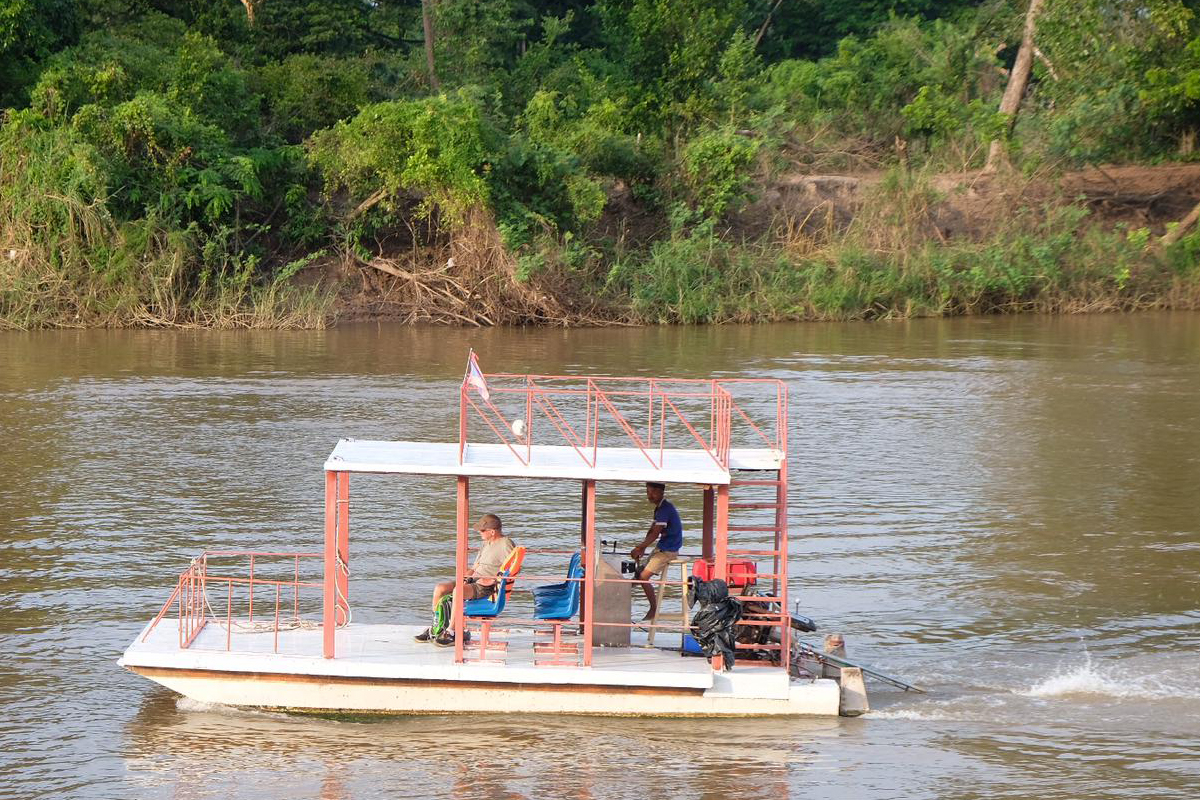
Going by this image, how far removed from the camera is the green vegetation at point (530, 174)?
114 ft

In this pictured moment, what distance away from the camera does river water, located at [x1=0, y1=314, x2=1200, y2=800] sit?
10.3 metres

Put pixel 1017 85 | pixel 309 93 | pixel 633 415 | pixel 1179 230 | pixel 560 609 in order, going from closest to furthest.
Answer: pixel 560 609 < pixel 633 415 < pixel 1179 230 < pixel 309 93 < pixel 1017 85

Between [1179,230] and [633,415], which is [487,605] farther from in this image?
[1179,230]

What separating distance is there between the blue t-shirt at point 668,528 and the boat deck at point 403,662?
31.3 inches

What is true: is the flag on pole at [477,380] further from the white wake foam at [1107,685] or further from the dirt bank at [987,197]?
the dirt bank at [987,197]

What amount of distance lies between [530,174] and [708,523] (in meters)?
25.7

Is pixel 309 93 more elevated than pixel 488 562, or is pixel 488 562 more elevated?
pixel 309 93

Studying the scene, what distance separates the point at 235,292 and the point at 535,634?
2514 cm

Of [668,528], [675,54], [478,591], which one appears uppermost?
[675,54]

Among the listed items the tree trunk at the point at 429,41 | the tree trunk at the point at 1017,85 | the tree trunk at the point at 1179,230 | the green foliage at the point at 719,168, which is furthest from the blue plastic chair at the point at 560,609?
the tree trunk at the point at 1017,85

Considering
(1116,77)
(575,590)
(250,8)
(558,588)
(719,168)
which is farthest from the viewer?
(250,8)

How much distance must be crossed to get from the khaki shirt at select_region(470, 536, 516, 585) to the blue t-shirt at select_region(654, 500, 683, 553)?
1148 mm

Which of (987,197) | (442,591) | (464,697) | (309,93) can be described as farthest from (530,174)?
(464,697)

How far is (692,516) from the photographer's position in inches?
689
